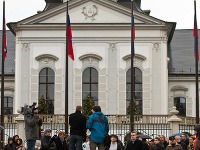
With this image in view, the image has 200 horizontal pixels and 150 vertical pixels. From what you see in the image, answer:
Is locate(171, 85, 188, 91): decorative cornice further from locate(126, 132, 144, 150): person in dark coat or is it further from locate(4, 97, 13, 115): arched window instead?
locate(126, 132, 144, 150): person in dark coat

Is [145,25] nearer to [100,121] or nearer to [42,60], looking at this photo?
[42,60]

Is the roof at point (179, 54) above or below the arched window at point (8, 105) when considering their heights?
above

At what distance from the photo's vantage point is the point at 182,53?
171ft

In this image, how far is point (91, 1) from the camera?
149 ft

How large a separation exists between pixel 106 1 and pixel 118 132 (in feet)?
37.3

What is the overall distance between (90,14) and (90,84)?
4730 mm

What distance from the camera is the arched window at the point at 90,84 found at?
45.3 meters

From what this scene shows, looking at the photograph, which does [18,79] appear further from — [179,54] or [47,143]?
[47,143]

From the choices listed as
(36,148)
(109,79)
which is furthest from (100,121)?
(109,79)

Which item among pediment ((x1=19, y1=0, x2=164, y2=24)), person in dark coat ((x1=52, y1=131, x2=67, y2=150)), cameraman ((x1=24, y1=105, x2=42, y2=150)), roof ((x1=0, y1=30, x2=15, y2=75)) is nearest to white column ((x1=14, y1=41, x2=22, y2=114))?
pediment ((x1=19, y1=0, x2=164, y2=24))

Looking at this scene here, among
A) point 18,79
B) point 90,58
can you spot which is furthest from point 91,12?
point 18,79

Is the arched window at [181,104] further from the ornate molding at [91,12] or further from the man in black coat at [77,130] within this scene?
the man in black coat at [77,130]

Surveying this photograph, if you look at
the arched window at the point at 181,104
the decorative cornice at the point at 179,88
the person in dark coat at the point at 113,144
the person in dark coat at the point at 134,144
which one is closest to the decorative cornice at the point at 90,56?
the decorative cornice at the point at 179,88

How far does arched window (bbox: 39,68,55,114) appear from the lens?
45.2m
